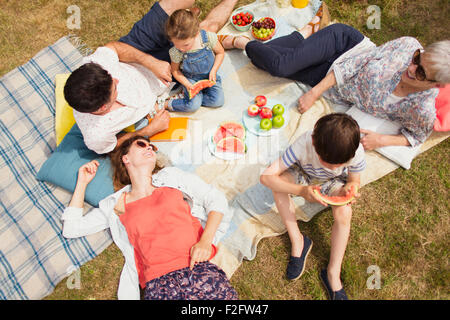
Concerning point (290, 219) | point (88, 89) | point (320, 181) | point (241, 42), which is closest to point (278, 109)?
point (320, 181)

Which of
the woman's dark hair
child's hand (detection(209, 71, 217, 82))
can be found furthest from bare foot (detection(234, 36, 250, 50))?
the woman's dark hair

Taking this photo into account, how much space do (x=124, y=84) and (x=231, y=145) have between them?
1.30 meters

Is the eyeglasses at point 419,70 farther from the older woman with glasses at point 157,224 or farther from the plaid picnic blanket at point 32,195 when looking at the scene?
the plaid picnic blanket at point 32,195

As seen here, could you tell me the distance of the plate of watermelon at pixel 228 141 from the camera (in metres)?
3.62

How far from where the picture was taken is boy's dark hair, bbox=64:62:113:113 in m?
2.77

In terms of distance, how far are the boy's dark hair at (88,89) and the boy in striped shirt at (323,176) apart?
1.61 meters

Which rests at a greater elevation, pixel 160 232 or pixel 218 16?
pixel 218 16

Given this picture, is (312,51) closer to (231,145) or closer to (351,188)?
(231,145)

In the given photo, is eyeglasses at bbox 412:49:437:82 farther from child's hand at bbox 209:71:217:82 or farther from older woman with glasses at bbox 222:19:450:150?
child's hand at bbox 209:71:217:82

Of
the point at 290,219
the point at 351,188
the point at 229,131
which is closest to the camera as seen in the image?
the point at 351,188

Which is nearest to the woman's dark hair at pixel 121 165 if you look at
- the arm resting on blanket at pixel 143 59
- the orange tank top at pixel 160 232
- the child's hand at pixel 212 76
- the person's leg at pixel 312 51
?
the orange tank top at pixel 160 232

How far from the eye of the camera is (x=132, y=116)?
3.39m

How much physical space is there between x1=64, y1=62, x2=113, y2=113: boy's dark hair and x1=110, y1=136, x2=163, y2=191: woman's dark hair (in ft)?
1.63

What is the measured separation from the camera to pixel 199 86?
12.2 feet
